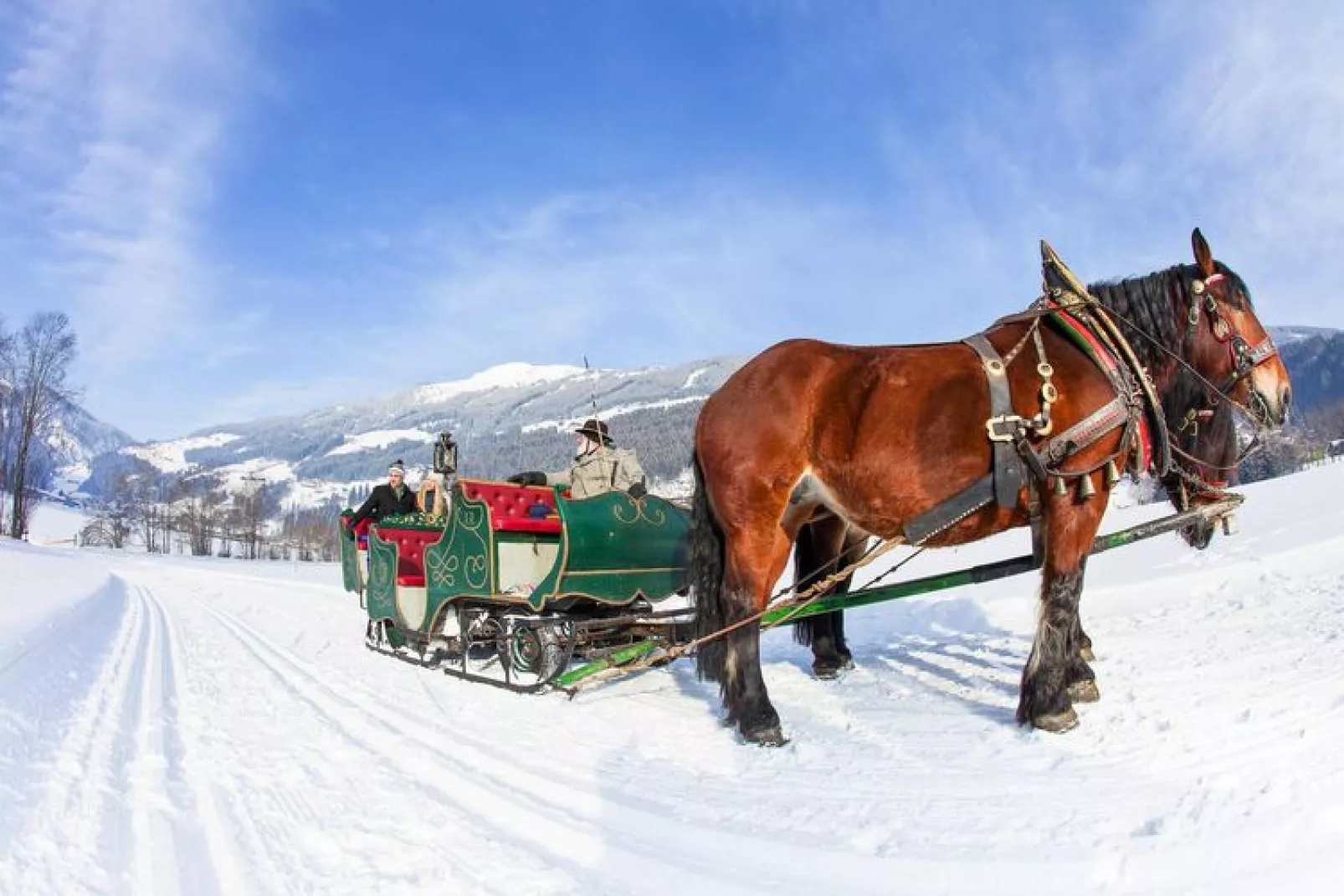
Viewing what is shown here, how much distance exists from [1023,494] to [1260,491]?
892cm

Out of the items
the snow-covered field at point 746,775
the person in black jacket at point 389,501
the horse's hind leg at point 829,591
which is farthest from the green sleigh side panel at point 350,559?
the horse's hind leg at point 829,591

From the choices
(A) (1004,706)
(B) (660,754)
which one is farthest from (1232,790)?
(B) (660,754)

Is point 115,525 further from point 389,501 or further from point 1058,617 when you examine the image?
point 1058,617

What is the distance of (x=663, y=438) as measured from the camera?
364ft

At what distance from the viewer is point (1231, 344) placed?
160 inches

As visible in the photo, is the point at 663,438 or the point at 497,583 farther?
the point at 663,438

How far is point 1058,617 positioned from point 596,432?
385 centimetres

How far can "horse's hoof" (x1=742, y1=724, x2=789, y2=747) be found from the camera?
3959 millimetres

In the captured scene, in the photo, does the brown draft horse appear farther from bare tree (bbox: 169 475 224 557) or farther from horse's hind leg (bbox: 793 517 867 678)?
bare tree (bbox: 169 475 224 557)

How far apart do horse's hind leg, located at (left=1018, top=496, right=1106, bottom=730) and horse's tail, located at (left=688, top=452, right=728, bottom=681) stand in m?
1.63

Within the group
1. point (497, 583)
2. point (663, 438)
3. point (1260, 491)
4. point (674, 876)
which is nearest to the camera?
point (674, 876)

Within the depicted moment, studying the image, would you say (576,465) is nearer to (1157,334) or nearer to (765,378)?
(765,378)

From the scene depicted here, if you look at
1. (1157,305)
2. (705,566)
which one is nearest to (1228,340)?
(1157,305)

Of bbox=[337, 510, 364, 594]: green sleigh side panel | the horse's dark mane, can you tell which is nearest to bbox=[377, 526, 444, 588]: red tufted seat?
bbox=[337, 510, 364, 594]: green sleigh side panel
